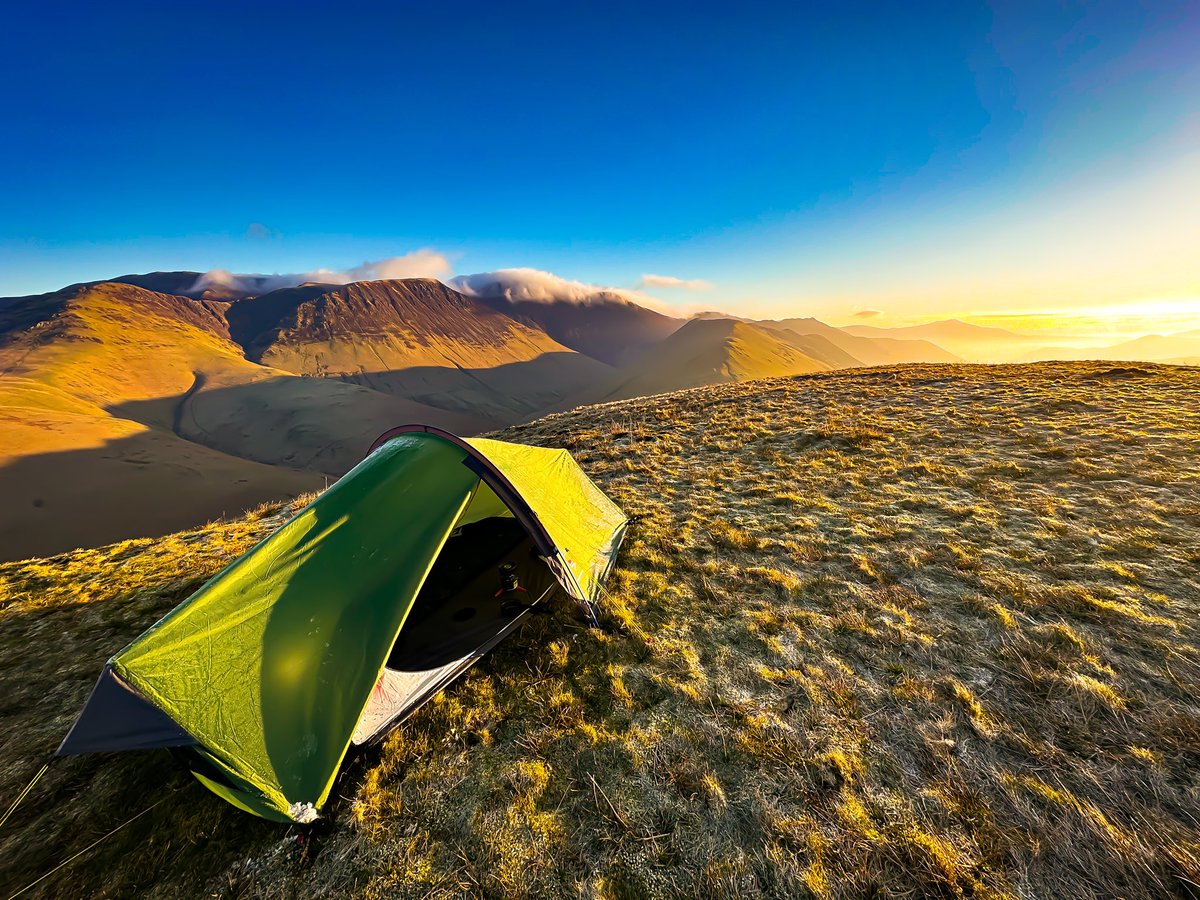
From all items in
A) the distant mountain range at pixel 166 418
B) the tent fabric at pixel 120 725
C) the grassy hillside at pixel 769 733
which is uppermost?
the tent fabric at pixel 120 725

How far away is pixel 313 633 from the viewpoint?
4480 mm

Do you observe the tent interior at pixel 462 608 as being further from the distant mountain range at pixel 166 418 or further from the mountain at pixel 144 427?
the mountain at pixel 144 427

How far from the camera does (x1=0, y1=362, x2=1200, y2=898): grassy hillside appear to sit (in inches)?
136

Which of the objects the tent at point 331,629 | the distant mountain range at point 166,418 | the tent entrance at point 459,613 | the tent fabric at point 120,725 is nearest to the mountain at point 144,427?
the distant mountain range at point 166,418

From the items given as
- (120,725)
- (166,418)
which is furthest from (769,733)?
(166,418)

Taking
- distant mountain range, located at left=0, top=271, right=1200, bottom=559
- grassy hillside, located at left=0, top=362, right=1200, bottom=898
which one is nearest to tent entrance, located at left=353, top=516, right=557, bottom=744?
grassy hillside, located at left=0, top=362, right=1200, bottom=898

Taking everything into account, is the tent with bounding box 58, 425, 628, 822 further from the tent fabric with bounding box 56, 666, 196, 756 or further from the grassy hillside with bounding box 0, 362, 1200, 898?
the grassy hillside with bounding box 0, 362, 1200, 898

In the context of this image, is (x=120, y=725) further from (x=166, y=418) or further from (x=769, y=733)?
(x=166, y=418)

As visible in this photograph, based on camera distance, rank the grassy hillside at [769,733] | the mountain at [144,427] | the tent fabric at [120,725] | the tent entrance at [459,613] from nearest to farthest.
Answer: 1. the grassy hillside at [769,733]
2. the tent fabric at [120,725]
3. the tent entrance at [459,613]
4. the mountain at [144,427]

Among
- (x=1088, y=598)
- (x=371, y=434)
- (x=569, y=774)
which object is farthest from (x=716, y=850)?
(x=371, y=434)

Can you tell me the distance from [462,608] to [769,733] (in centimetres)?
419

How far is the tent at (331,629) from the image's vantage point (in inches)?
153

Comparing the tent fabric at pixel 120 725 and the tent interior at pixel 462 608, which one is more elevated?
the tent fabric at pixel 120 725

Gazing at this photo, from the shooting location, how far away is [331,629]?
4.48 metres
